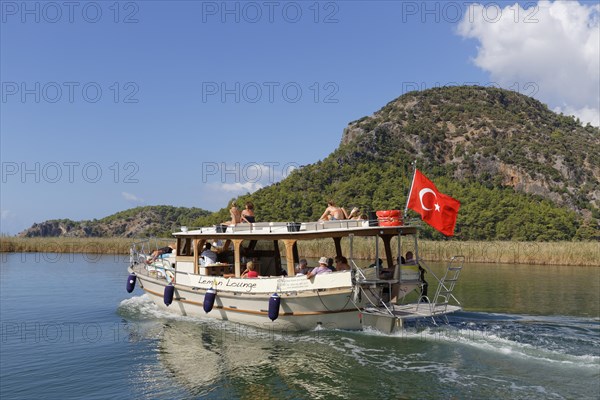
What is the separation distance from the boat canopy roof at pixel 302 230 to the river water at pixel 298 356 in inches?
114

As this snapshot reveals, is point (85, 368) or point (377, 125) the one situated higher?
point (377, 125)

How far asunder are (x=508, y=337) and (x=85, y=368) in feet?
37.4

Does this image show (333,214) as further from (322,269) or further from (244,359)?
(244,359)

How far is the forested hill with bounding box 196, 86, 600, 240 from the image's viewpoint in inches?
2773

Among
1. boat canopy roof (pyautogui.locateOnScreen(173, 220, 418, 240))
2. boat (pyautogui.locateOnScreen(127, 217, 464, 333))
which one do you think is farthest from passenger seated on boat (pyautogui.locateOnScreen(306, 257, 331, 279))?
boat canopy roof (pyautogui.locateOnScreen(173, 220, 418, 240))

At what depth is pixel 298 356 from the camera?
13414 mm

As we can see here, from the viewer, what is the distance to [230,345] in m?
14.9

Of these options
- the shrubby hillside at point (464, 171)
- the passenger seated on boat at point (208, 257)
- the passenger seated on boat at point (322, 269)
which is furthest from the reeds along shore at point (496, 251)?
the shrubby hillside at point (464, 171)

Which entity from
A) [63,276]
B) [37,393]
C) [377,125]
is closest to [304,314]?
[37,393]

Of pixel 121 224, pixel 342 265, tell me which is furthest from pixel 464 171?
pixel 342 265

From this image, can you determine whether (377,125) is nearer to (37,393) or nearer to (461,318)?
(461,318)

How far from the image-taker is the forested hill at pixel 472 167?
231ft

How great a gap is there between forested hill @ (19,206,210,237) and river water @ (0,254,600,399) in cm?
10436

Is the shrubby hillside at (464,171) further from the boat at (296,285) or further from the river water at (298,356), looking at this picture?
the boat at (296,285)
